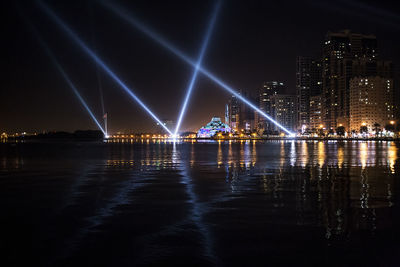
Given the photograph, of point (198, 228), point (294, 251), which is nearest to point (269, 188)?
point (198, 228)

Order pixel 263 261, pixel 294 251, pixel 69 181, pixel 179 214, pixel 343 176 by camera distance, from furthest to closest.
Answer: pixel 343 176 → pixel 69 181 → pixel 179 214 → pixel 294 251 → pixel 263 261

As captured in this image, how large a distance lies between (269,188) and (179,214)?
6.70 m

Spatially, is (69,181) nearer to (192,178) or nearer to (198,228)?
(192,178)

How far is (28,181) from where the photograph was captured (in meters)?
20.9

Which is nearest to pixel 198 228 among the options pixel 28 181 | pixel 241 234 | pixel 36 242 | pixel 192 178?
pixel 241 234

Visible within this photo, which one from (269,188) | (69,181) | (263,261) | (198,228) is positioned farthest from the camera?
(69,181)

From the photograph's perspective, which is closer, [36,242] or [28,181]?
[36,242]

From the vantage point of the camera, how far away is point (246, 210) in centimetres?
1257

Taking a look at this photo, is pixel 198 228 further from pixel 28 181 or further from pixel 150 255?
pixel 28 181

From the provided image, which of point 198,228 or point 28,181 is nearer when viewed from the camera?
point 198,228

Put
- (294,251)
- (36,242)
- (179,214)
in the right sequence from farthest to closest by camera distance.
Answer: (179,214) → (36,242) → (294,251)

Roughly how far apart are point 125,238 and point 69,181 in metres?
12.3

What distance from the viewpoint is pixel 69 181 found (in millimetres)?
20688

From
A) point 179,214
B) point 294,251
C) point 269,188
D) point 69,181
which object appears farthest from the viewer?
point 69,181
